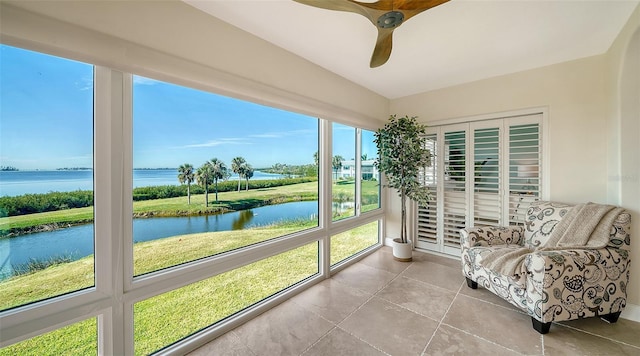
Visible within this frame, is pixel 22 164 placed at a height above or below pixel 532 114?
below

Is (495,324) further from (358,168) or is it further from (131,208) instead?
(131,208)

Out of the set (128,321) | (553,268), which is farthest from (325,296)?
(553,268)

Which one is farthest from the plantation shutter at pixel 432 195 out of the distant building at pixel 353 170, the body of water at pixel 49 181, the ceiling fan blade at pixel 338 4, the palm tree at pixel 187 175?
the body of water at pixel 49 181

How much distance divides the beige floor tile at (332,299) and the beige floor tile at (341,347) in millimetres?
190

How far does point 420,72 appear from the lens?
2799 mm

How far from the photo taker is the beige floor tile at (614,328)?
5.67 ft

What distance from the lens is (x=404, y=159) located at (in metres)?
3.11

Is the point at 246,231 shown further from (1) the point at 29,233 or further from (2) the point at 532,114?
(2) the point at 532,114

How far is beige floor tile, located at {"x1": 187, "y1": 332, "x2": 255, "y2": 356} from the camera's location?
5.38ft

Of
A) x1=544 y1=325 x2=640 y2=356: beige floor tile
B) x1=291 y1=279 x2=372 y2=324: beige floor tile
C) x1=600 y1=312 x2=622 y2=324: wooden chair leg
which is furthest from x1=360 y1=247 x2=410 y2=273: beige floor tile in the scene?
x1=600 y1=312 x2=622 y2=324: wooden chair leg

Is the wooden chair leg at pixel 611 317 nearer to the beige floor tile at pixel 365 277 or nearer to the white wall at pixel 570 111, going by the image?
the white wall at pixel 570 111

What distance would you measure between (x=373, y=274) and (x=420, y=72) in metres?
2.59

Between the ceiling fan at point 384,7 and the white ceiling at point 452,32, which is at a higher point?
the white ceiling at point 452,32

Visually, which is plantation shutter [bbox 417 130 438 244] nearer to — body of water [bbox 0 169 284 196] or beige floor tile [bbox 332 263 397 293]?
beige floor tile [bbox 332 263 397 293]
